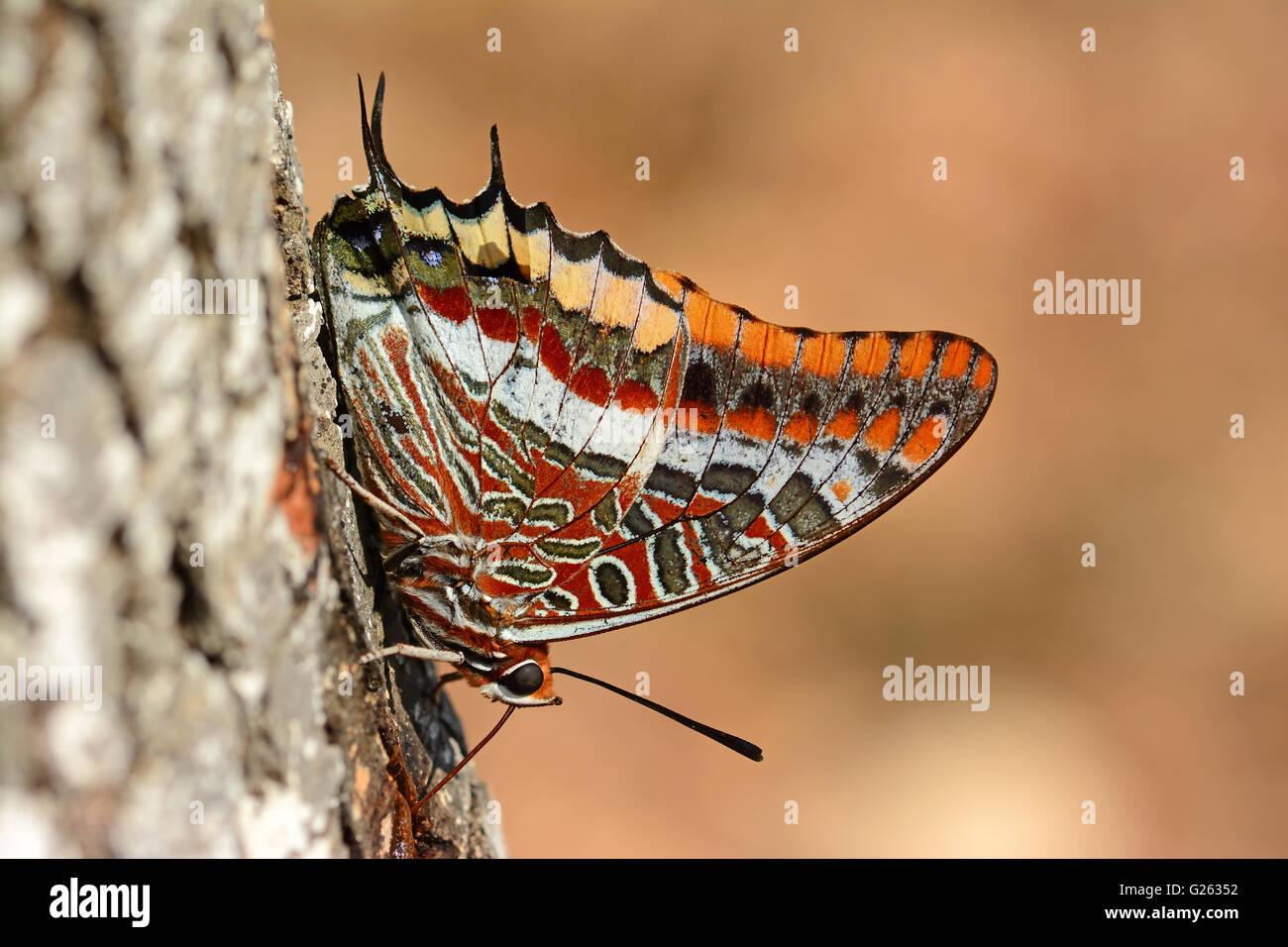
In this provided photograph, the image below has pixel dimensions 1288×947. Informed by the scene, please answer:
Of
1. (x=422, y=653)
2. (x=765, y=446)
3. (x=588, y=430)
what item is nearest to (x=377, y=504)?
(x=422, y=653)

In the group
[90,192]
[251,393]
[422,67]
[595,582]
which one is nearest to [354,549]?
[595,582]

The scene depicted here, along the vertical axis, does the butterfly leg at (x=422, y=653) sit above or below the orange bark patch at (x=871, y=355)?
below

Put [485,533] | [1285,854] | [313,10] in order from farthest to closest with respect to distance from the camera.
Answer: [313,10]
[1285,854]
[485,533]

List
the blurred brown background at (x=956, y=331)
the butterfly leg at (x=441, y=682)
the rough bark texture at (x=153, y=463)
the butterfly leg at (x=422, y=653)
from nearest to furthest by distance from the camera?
the rough bark texture at (x=153, y=463) < the butterfly leg at (x=422, y=653) < the butterfly leg at (x=441, y=682) < the blurred brown background at (x=956, y=331)

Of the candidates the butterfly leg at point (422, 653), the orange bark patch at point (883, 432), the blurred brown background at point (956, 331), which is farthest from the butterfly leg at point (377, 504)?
the blurred brown background at point (956, 331)

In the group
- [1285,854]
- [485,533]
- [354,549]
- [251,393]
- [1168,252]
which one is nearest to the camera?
[251,393]

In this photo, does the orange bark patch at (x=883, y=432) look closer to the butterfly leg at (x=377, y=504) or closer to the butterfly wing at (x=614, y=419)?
the butterfly wing at (x=614, y=419)

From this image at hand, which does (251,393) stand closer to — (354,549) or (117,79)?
(117,79)
